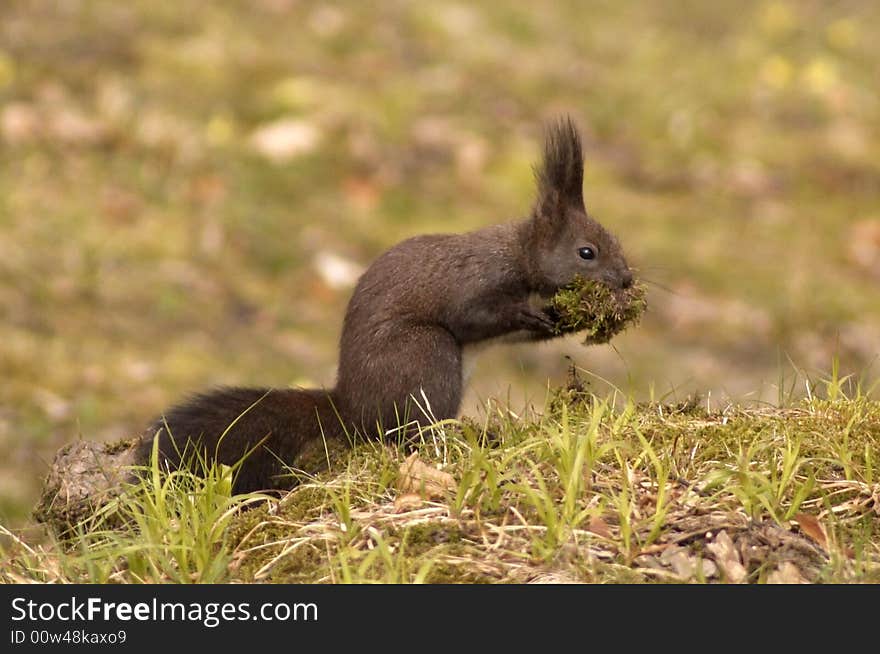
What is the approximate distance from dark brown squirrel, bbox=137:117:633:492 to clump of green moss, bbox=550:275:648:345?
0.08 meters

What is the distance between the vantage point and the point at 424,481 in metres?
3.22

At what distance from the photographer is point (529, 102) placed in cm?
991

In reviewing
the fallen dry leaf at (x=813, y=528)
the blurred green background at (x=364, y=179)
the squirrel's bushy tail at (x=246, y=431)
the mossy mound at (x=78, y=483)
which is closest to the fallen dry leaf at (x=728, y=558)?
the fallen dry leaf at (x=813, y=528)

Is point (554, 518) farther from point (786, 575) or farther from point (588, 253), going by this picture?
point (588, 253)

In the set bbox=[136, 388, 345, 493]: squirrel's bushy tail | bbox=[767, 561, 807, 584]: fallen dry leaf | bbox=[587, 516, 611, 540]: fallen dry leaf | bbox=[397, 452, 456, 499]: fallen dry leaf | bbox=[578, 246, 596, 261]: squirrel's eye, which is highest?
bbox=[578, 246, 596, 261]: squirrel's eye

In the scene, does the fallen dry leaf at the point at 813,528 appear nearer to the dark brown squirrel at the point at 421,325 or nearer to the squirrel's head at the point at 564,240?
the dark brown squirrel at the point at 421,325

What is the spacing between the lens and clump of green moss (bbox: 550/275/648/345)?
4684mm

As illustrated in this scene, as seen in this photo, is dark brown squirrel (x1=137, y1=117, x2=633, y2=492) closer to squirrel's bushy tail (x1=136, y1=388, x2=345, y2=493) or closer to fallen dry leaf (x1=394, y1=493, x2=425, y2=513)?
squirrel's bushy tail (x1=136, y1=388, x2=345, y2=493)

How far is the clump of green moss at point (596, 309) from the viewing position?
15.4 feet

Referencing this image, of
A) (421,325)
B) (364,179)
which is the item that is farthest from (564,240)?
(364,179)

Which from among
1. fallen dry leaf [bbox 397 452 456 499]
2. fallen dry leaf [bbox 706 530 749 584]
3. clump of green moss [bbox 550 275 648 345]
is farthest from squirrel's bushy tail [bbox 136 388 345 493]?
fallen dry leaf [bbox 706 530 749 584]

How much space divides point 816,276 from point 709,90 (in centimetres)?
256
